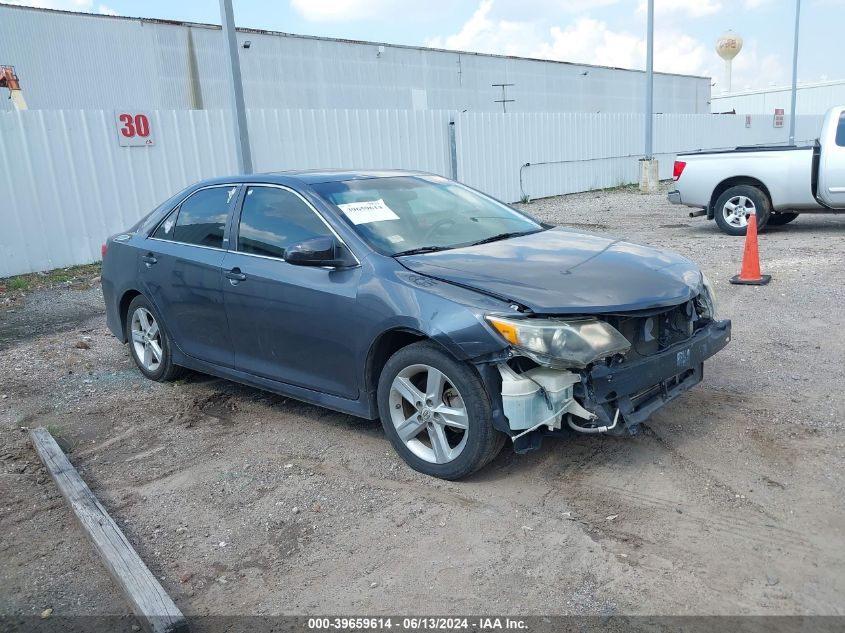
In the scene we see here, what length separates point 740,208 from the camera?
11633 mm

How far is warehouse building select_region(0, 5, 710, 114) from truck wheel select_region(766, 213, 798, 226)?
57.6ft

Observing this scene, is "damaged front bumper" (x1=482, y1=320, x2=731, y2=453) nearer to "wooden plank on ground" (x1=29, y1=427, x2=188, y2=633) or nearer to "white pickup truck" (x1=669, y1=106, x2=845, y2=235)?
"wooden plank on ground" (x1=29, y1=427, x2=188, y2=633)

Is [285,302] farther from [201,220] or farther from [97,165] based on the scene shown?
[97,165]

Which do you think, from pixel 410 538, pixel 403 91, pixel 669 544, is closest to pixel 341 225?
pixel 410 538

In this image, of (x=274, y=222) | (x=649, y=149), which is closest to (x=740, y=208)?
(x=274, y=222)

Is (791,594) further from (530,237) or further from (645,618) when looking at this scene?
(530,237)

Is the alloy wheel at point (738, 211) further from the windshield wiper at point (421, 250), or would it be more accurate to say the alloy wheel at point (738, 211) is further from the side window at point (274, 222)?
the side window at point (274, 222)

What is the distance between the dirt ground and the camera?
3.00 meters

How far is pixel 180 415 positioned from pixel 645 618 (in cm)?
360

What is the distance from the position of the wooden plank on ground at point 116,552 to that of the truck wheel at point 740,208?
10355 mm

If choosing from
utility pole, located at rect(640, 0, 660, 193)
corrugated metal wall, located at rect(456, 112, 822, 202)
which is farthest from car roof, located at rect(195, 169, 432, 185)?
utility pole, located at rect(640, 0, 660, 193)

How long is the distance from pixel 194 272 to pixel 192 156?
28.2 feet

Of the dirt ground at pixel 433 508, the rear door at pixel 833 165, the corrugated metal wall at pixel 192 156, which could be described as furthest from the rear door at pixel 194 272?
the rear door at pixel 833 165

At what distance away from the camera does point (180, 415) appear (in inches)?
207
